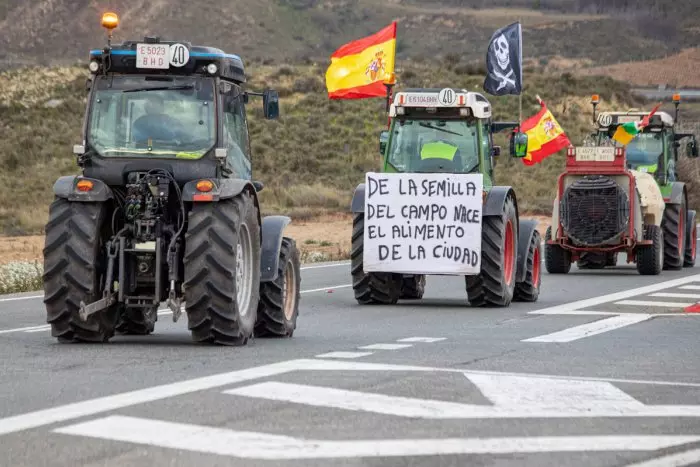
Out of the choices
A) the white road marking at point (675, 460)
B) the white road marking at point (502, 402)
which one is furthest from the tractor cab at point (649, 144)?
the white road marking at point (675, 460)

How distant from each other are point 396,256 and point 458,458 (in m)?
12.0

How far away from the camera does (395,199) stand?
1956cm

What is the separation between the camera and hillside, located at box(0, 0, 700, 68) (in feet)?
422

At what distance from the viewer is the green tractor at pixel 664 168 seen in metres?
28.2

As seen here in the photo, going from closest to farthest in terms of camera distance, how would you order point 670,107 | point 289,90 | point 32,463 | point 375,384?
point 32,463 → point 375,384 → point 289,90 → point 670,107

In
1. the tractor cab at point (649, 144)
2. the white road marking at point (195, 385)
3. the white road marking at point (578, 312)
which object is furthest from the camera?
the tractor cab at point (649, 144)

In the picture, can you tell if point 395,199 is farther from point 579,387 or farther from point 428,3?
point 428,3

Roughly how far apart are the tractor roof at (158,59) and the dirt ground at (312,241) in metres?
15.0

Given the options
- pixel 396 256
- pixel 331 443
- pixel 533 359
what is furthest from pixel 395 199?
pixel 331 443

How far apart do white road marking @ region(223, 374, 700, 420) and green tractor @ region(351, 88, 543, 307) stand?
9112mm

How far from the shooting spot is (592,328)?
16.1 m

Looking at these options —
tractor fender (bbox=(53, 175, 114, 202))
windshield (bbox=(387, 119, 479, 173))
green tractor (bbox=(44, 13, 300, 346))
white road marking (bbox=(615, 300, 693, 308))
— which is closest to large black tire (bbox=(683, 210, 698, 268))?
white road marking (bbox=(615, 300, 693, 308))

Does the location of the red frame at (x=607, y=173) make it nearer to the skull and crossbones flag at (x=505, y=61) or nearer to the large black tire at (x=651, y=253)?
the large black tire at (x=651, y=253)

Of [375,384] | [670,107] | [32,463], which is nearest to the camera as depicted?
[32,463]
